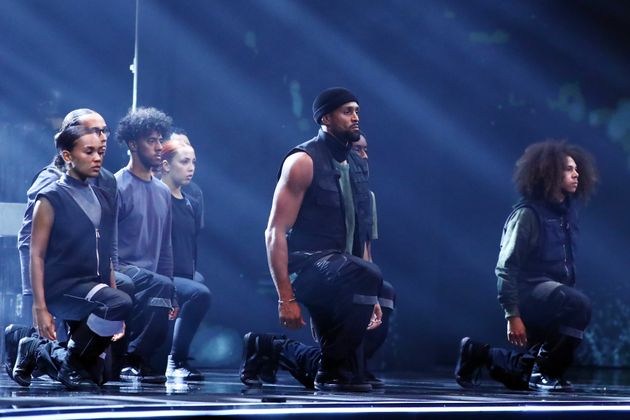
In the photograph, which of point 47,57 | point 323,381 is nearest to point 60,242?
point 323,381

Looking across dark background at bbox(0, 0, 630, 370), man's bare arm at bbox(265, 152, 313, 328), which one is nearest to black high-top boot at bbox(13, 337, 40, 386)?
man's bare arm at bbox(265, 152, 313, 328)

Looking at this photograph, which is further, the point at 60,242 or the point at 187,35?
the point at 187,35

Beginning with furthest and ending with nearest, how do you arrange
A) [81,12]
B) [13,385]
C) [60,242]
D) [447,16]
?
1. [447,16]
2. [81,12]
3. [13,385]
4. [60,242]

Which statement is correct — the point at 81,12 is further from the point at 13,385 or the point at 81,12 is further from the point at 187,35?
the point at 13,385

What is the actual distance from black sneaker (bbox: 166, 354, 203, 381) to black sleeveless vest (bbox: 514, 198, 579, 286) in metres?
2.00

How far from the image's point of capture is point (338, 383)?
5.62 metres

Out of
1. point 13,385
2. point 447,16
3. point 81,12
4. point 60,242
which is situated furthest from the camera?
point 447,16

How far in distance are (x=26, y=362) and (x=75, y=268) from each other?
0.82 m

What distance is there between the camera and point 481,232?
33.0ft

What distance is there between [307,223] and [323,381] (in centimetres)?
76

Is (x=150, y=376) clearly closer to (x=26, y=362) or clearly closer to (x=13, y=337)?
(x=13, y=337)

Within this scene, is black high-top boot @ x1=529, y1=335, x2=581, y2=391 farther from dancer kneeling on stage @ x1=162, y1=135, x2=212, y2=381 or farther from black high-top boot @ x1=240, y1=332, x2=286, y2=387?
dancer kneeling on stage @ x1=162, y1=135, x2=212, y2=381

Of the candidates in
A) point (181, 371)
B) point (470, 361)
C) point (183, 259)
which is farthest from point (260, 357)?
point (183, 259)

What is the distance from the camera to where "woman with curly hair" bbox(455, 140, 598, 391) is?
6.48 m
